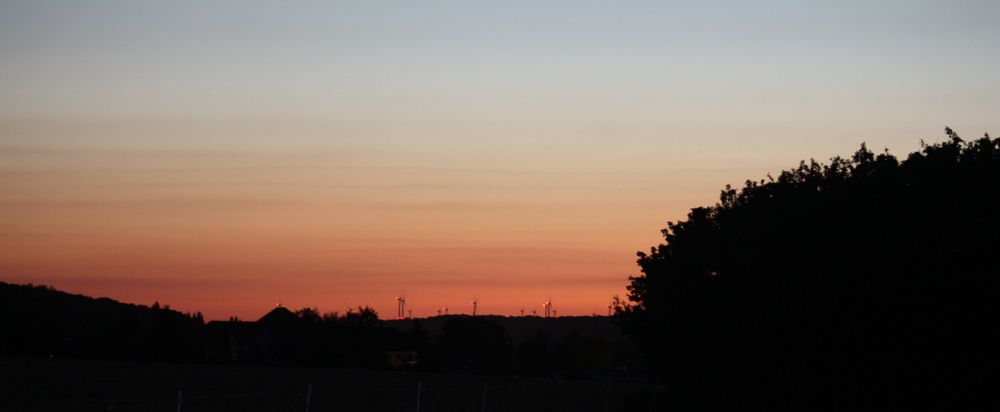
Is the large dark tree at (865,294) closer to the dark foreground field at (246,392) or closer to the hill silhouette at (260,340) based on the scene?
the dark foreground field at (246,392)

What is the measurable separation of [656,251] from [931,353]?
2423cm

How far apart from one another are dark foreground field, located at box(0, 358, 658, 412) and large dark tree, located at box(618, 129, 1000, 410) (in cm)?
780

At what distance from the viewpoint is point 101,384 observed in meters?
51.1

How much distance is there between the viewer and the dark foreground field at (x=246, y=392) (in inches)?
1328

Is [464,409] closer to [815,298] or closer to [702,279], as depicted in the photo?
[702,279]

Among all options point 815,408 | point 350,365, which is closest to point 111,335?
point 350,365

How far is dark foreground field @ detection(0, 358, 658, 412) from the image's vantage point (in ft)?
111

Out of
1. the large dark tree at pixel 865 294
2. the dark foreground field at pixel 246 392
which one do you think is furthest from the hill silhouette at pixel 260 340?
the large dark tree at pixel 865 294

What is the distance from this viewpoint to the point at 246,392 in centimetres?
4994

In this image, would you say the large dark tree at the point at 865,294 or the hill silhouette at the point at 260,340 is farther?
the hill silhouette at the point at 260,340

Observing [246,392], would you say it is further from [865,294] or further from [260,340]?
[260,340]

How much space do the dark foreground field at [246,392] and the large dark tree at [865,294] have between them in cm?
780

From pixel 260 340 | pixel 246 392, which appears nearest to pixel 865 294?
pixel 246 392

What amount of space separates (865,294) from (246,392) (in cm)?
2621
